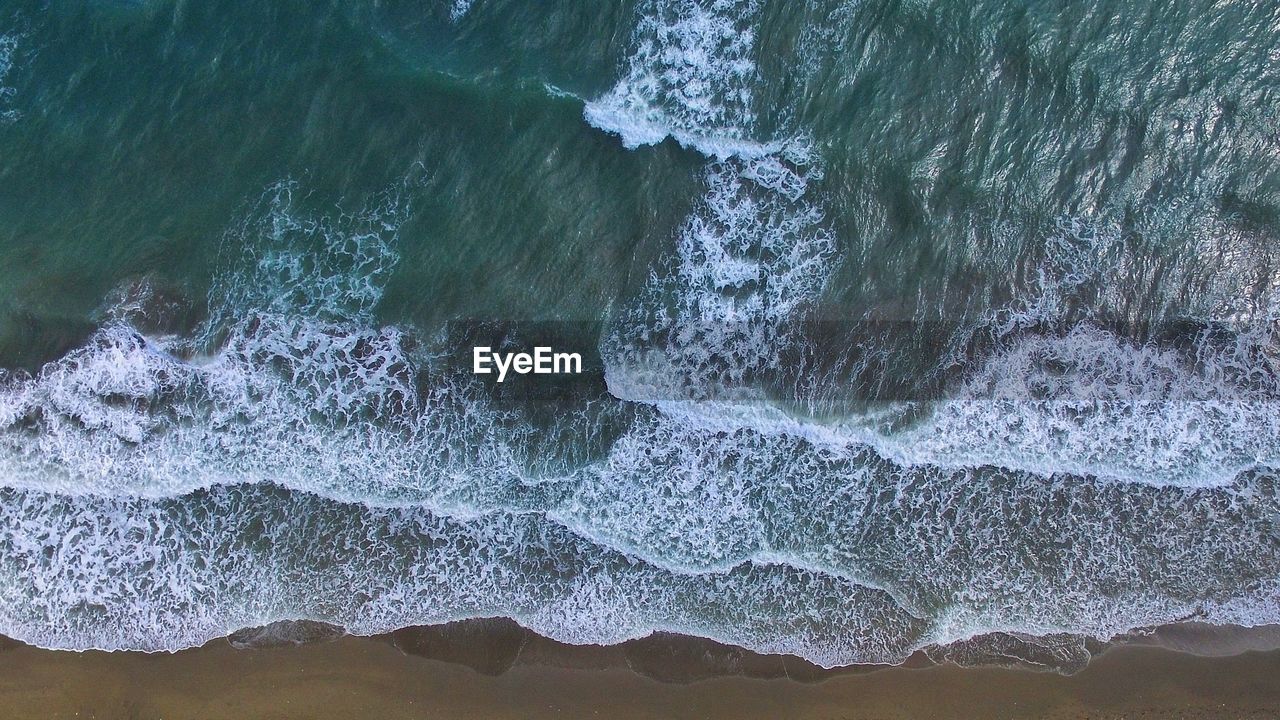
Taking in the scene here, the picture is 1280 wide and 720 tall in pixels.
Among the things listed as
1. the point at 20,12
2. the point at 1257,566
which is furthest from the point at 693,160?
the point at 20,12

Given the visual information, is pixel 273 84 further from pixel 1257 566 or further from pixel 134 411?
pixel 1257 566

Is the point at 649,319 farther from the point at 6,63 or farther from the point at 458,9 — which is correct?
the point at 6,63

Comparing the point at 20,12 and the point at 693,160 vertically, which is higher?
the point at 20,12

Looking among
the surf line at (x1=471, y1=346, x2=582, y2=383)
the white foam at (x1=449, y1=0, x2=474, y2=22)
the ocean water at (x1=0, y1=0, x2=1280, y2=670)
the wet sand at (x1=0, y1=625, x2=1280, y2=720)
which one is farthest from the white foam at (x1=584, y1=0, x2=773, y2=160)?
the wet sand at (x1=0, y1=625, x2=1280, y2=720)

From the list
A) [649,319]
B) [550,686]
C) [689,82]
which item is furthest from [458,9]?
[550,686]

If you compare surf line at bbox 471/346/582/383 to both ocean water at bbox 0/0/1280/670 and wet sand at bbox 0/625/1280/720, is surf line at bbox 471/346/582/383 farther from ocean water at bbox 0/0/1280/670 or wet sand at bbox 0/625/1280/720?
wet sand at bbox 0/625/1280/720

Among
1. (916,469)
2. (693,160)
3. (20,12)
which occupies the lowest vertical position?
(916,469)

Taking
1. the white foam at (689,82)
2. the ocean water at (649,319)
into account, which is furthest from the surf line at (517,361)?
the white foam at (689,82)

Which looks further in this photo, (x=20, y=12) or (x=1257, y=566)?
(x=20, y=12)
